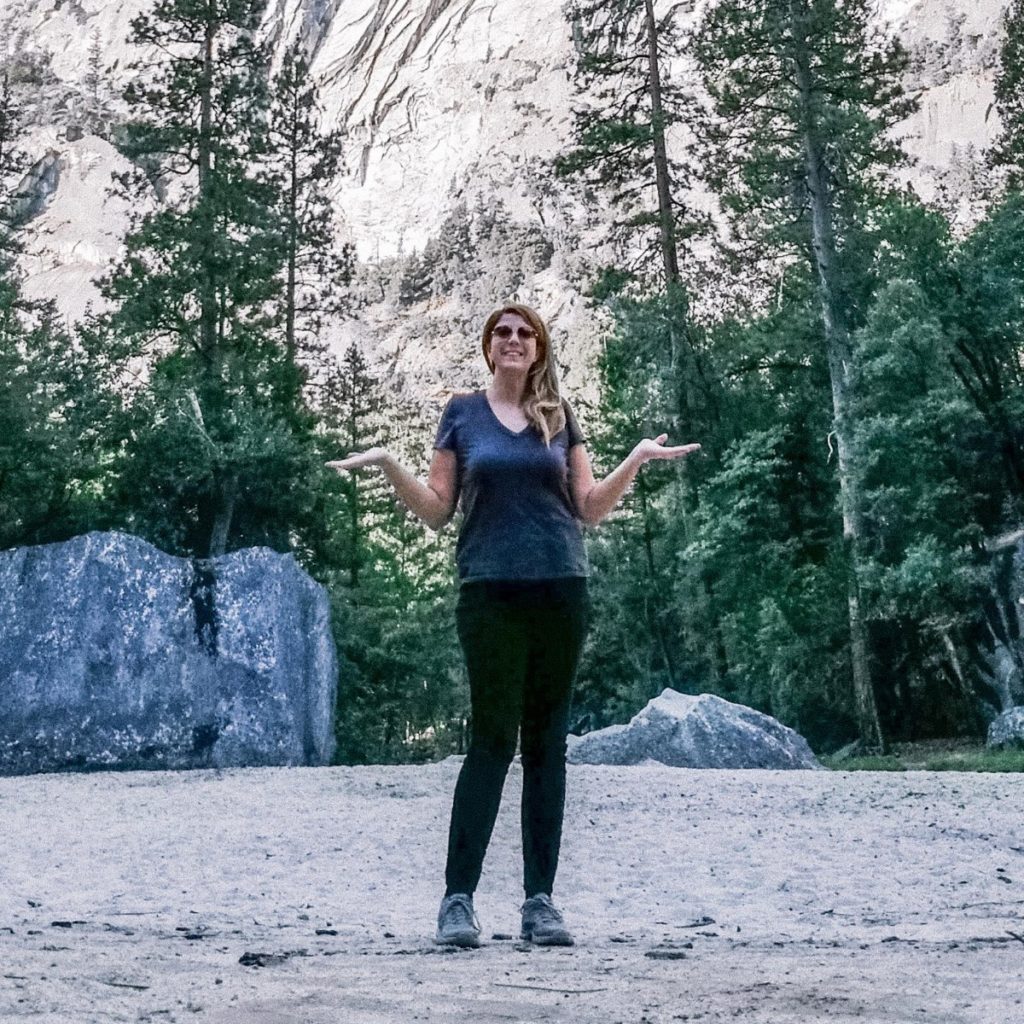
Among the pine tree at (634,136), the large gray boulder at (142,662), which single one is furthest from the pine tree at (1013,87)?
the large gray boulder at (142,662)

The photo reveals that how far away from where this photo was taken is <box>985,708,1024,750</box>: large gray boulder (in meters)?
Answer: 15.2

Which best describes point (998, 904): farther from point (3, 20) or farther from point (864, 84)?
point (3, 20)

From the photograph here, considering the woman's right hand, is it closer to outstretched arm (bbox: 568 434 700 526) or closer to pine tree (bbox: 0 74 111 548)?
outstretched arm (bbox: 568 434 700 526)

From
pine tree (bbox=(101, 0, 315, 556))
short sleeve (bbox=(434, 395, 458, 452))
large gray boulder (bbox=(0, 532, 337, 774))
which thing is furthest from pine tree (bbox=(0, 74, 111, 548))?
short sleeve (bbox=(434, 395, 458, 452))

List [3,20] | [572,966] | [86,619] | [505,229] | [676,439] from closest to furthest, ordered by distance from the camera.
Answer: [572,966] < [86,619] < [676,439] < [505,229] < [3,20]

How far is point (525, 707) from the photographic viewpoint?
13.1 feet

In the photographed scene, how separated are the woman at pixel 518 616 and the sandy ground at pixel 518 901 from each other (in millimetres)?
298

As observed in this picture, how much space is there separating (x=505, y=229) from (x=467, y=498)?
10961cm

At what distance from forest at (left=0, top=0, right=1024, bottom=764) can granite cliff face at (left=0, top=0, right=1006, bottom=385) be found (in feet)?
257

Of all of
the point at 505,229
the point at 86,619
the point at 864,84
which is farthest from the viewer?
the point at 505,229

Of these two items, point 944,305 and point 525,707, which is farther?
point 944,305

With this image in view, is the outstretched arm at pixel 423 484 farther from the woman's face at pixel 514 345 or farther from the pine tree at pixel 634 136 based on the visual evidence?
the pine tree at pixel 634 136

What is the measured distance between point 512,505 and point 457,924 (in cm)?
131

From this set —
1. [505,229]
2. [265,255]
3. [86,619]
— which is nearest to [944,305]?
[265,255]
